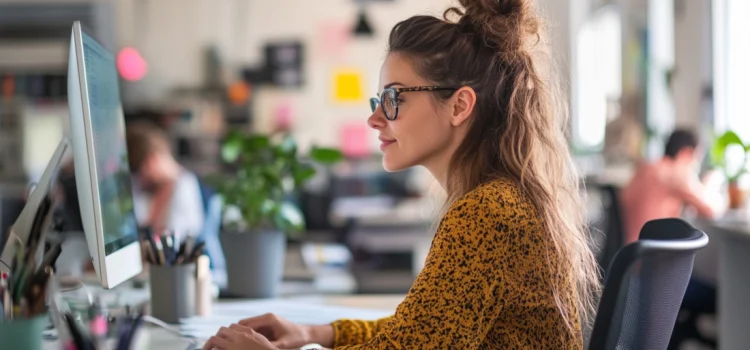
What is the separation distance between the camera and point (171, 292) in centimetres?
174

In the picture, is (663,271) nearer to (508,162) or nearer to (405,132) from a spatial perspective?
(508,162)

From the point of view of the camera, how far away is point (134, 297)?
205cm

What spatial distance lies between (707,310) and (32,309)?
3.60 meters

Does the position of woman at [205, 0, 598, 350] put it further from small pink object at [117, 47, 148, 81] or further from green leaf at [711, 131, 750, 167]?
small pink object at [117, 47, 148, 81]

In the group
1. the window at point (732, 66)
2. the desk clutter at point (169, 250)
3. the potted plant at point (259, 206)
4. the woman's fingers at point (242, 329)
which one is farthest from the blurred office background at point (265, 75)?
the woman's fingers at point (242, 329)

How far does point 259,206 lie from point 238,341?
913 mm

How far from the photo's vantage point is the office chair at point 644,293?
0.96 m

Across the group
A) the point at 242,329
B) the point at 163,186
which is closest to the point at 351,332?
the point at 242,329

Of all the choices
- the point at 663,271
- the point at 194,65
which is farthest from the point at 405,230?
the point at 663,271

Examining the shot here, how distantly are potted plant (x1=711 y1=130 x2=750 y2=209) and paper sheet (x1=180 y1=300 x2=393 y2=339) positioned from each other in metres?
2.87

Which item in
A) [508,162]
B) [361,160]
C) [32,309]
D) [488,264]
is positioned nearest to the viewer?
[32,309]

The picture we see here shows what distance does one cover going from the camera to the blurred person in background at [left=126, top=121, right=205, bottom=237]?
3756 millimetres

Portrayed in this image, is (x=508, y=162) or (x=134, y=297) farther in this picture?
(x=134, y=297)

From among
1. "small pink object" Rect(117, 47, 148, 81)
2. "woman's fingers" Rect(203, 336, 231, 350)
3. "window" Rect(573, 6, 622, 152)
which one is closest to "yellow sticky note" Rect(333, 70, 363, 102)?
"small pink object" Rect(117, 47, 148, 81)
